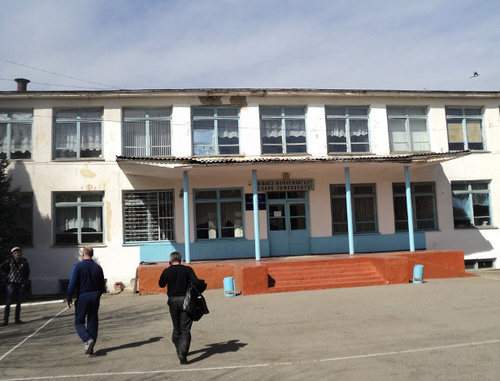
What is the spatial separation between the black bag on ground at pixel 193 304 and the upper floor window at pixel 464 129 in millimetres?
13861

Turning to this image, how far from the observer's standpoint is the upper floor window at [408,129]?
16438mm

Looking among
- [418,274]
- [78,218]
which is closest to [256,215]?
[418,274]

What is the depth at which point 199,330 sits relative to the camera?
7977mm

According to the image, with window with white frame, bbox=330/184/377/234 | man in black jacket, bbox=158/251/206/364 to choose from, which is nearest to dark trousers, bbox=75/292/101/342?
man in black jacket, bbox=158/251/206/364

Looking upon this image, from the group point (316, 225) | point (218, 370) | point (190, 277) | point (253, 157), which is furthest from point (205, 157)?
point (218, 370)

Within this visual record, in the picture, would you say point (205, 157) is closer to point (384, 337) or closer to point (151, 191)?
point (151, 191)

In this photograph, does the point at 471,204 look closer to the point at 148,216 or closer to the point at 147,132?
the point at 148,216

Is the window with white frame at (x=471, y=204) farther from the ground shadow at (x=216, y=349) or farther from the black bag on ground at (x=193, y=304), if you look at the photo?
the black bag on ground at (x=193, y=304)

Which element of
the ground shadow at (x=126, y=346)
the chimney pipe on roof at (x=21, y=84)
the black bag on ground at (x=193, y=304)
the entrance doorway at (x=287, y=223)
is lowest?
the ground shadow at (x=126, y=346)

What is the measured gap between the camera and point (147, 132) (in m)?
15.3

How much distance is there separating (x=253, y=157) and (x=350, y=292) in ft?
20.1

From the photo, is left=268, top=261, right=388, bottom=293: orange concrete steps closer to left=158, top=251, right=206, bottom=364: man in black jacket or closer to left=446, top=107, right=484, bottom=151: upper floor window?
left=158, top=251, right=206, bottom=364: man in black jacket

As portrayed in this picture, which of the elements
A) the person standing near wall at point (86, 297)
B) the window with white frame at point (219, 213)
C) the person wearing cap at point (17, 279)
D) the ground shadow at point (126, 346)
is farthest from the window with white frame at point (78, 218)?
the person standing near wall at point (86, 297)

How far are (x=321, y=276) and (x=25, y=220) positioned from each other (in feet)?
33.3
